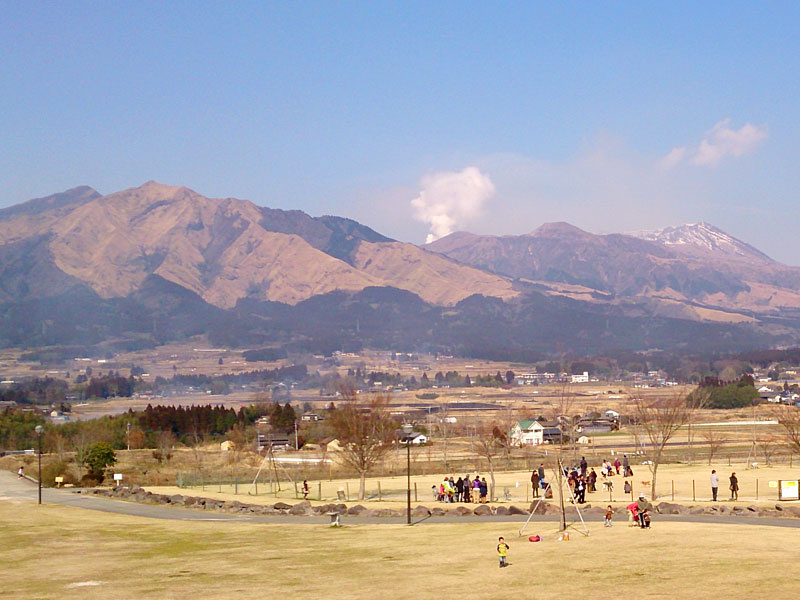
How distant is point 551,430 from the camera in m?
117

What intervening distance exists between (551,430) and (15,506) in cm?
7771

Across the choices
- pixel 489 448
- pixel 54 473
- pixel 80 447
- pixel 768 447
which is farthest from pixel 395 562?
pixel 768 447

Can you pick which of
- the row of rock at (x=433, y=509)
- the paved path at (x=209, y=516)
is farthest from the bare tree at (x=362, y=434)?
the paved path at (x=209, y=516)

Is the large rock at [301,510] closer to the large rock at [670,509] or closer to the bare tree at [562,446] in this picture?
the bare tree at [562,446]

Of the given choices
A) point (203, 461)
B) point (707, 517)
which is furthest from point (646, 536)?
point (203, 461)

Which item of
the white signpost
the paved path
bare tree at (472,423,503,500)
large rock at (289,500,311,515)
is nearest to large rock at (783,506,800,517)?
the paved path

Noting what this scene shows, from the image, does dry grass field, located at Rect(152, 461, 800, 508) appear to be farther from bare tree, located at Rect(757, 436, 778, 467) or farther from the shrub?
the shrub

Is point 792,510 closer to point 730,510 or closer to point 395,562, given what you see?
point 730,510

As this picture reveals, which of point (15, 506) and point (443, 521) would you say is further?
point (15, 506)

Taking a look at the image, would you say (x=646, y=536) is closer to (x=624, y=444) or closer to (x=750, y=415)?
(x=624, y=444)

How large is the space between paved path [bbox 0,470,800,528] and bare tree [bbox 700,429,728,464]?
36.2 metres

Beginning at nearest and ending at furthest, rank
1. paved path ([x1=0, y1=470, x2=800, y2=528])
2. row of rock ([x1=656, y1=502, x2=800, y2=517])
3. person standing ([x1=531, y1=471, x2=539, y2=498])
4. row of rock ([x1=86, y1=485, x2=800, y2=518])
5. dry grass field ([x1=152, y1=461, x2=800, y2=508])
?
paved path ([x1=0, y1=470, x2=800, y2=528]) → row of rock ([x1=656, y1=502, x2=800, y2=517]) → row of rock ([x1=86, y1=485, x2=800, y2=518]) → person standing ([x1=531, y1=471, x2=539, y2=498]) → dry grass field ([x1=152, y1=461, x2=800, y2=508])

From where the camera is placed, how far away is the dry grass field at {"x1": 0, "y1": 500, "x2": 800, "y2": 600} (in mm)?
23188

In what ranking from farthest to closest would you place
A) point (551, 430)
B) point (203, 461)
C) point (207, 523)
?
point (551, 430), point (203, 461), point (207, 523)
